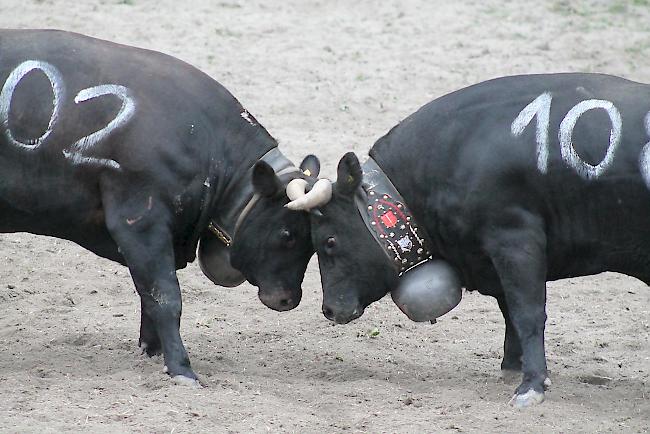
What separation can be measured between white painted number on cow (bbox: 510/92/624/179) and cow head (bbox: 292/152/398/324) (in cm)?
88

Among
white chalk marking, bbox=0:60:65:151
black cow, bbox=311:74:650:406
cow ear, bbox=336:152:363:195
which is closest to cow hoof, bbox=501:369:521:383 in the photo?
black cow, bbox=311:74:650:406

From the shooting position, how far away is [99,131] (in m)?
6.57

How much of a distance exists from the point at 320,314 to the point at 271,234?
1348 mm

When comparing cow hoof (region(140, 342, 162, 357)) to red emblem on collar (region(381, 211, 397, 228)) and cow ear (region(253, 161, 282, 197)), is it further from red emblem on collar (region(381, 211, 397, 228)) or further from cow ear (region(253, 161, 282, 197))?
red emblem on collar (region(381, 211, 397, 228))

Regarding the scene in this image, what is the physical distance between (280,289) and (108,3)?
6.14 meters

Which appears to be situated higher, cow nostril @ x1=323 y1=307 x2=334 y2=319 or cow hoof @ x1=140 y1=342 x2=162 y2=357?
cow nostril @ x1=323 y1=307 x2=334 y2=319

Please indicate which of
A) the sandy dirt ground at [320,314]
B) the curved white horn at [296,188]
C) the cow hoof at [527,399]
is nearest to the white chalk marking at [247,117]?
the curved white horn at [296,188]

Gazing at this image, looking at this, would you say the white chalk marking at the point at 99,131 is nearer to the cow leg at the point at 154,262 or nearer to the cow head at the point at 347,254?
the cow leg at the point at 154,262

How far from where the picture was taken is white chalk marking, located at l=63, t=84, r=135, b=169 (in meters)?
6.56

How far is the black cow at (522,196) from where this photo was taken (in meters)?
6.37

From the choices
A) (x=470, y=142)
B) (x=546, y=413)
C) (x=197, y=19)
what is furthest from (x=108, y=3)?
(x=546, y=413)

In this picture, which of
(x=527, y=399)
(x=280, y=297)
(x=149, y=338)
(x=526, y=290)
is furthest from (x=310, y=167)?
(x=527, y=399)

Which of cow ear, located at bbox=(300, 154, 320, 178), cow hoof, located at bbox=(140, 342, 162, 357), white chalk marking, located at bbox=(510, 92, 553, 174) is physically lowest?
cow hoof, located at bbox=(140, 342, 162, 357)

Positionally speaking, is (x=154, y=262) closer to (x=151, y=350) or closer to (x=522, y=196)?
(x=151, y=350)
